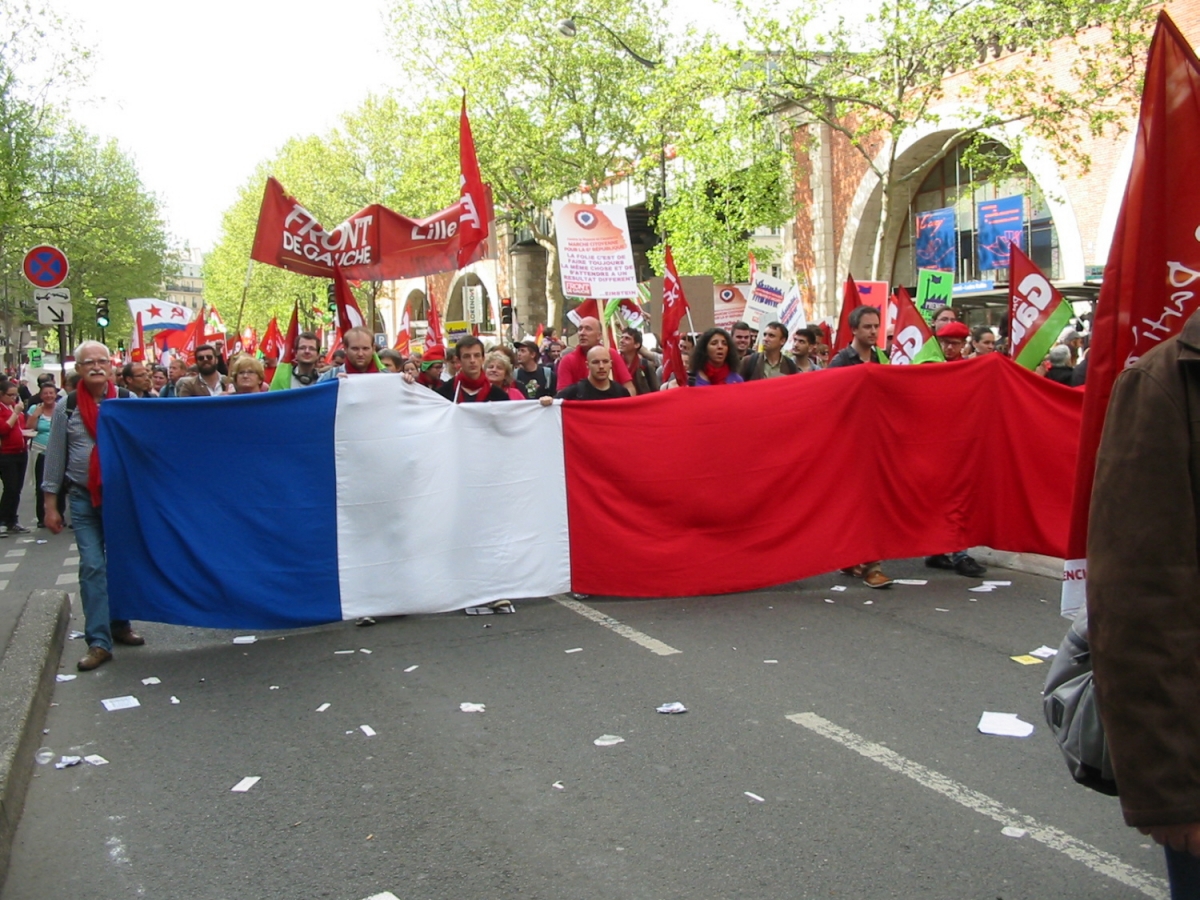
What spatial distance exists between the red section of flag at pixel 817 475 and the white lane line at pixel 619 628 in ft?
0.55

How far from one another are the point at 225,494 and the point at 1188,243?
5273 mm

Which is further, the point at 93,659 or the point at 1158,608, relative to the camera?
the point at 93,659

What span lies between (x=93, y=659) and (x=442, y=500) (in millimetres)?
2148

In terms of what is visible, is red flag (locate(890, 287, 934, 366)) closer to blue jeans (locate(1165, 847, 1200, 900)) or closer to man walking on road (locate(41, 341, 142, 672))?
man walking on road (locate(41, 341, 142, 672))

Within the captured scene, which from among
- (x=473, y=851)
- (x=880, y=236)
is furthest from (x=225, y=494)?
(x=880, y=236)

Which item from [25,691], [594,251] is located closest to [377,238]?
[594,251]

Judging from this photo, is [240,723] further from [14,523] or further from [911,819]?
[14,523]

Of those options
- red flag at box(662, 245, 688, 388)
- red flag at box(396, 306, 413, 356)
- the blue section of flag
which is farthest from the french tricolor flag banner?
red flag at box(396, 306, 413, 356)

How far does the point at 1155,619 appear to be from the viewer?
1880 mm

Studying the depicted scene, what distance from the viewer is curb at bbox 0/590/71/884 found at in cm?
418

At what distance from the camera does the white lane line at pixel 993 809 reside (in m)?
3.43

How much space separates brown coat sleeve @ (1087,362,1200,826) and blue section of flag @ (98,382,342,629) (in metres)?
5.45

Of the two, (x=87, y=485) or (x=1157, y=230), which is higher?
(x=1157, y=230)

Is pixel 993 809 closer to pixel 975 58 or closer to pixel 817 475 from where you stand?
pixel 817 475
